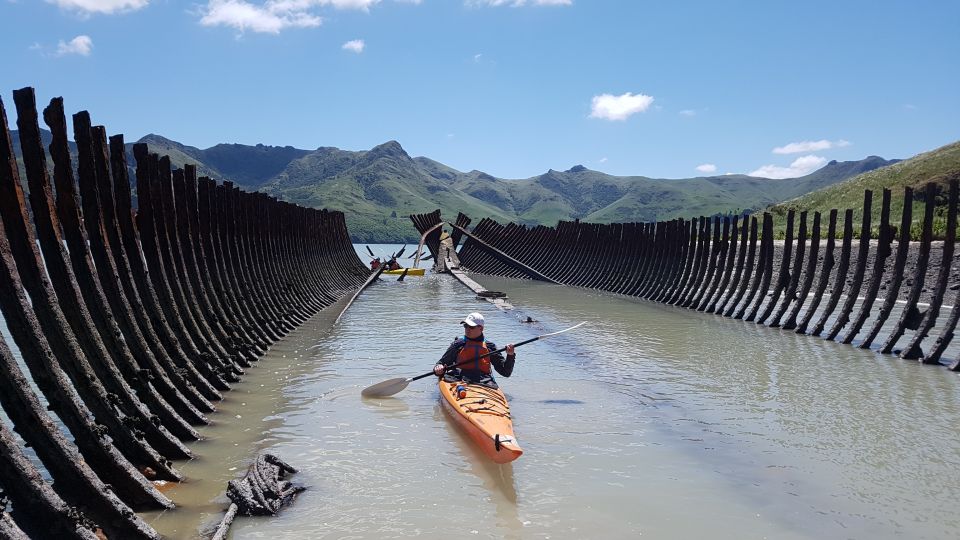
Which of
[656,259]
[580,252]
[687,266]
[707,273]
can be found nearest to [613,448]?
[707,273]

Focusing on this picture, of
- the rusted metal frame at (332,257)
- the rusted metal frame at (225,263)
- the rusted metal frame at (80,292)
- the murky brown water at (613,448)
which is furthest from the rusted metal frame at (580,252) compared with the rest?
the rusted metal frame at (80,292)

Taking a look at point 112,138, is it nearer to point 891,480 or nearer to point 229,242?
point 229,242

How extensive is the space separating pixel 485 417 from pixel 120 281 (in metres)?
5.27

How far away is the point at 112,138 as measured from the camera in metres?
10.1

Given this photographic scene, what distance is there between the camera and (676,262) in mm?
32125

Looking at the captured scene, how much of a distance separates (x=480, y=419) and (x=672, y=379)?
6470mm

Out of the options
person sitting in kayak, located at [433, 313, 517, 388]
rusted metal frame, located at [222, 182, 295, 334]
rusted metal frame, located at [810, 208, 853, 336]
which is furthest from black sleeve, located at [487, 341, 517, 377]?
rusted metal frame, located at [810, 208, 853, 336]

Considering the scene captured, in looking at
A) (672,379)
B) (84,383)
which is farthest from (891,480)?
(84,383)

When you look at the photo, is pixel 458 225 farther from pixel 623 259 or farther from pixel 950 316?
pixel 950 316

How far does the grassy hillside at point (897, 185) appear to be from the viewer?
2090 inches

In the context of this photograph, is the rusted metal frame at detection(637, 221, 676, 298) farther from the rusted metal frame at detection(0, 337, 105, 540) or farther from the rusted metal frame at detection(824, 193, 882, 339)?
the rusted metal frame at detection(0, 337, 105, 540)

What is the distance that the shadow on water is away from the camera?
7.46 metres

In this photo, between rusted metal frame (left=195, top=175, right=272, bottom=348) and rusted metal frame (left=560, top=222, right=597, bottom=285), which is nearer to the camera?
rusted metal frame (left=195, top=175, right=272, bottom=348)

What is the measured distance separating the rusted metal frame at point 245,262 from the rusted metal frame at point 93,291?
831 centimetres
